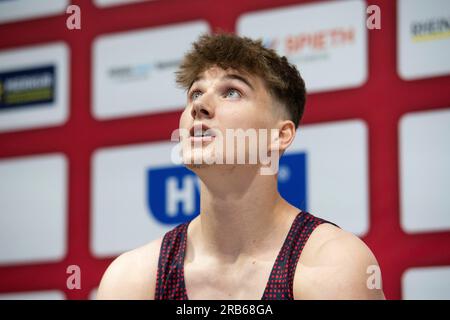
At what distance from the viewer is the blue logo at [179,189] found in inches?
121

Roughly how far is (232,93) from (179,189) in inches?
45.7

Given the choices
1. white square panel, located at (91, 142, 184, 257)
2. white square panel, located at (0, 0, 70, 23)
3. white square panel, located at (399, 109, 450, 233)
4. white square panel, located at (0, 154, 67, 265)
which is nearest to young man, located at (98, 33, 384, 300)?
white square panel, located at (399, 109, 450, 233)

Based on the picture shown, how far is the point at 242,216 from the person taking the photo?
212 cm

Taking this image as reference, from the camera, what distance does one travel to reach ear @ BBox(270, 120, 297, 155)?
2162mm

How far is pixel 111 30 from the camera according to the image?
3518 millimetres

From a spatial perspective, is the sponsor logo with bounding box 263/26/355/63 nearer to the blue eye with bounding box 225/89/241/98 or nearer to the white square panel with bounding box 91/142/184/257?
the white square panel with bounding box 91/142/184/257

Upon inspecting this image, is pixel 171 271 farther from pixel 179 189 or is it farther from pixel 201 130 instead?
pixel 179 189

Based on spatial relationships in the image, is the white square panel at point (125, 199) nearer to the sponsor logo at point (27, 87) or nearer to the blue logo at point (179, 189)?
the blue logo at point (179, 189)

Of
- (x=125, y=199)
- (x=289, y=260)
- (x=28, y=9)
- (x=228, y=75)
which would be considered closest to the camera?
(x=289, y=260)

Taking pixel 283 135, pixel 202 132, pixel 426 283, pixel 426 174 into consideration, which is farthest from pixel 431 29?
pixel 202 132

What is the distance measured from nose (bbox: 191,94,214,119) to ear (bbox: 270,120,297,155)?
19 cm

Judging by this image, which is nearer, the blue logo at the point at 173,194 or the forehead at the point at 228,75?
the forehead at the point at 228,75

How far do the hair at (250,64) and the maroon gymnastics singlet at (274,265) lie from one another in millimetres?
303

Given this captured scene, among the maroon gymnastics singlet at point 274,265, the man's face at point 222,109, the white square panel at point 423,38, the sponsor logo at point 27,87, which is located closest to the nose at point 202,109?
the man's face at point 222,109
